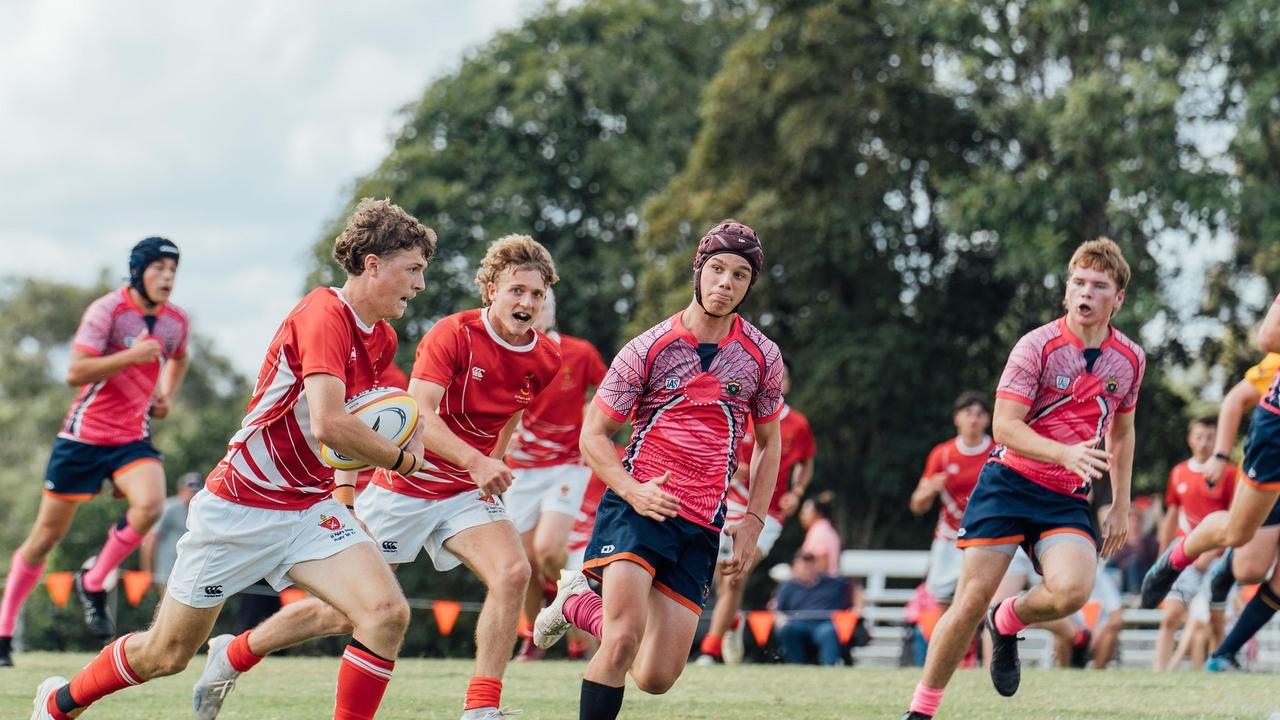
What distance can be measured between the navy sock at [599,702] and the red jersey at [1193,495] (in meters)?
9.28

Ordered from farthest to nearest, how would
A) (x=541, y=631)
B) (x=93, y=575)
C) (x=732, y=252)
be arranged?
(x=93, y=575)
(x=541, y=631)
(x=732, y=252)

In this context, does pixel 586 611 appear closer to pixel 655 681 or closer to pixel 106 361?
pixel 655 681

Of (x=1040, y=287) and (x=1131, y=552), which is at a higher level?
(x=1040, y=287)

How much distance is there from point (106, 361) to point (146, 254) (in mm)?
807

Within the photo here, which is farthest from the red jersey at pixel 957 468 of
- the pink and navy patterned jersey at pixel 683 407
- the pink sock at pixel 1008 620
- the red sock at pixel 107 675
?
the red sock at pixel 107 675

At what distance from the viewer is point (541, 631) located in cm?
720

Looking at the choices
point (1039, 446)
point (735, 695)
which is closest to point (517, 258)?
point (1039, 446)

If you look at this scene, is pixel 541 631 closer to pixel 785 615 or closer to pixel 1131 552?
pixel 785 615

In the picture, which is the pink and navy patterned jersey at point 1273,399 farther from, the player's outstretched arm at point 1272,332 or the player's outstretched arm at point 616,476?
the player's outstretched arm at point 616,476

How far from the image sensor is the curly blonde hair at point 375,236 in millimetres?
5926

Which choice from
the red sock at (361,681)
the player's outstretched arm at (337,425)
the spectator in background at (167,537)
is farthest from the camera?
the spectator in background at (167,537)

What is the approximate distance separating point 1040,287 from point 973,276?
147 cm

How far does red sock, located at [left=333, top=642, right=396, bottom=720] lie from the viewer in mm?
5840

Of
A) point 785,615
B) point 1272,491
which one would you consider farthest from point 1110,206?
point 1272,491
